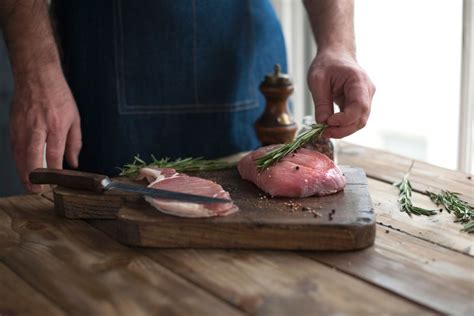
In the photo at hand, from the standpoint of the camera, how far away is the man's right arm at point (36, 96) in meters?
1.62

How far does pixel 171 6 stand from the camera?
73.5 inches

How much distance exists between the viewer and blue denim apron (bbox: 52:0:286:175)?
1.87m

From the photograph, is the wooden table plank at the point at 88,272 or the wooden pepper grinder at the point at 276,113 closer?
the wooden table plank at the point at 88,272

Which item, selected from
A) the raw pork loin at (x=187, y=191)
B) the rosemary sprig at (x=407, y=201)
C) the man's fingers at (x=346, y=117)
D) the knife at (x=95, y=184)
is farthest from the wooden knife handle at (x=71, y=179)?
the rosemary sprig at (x=407, y=201)

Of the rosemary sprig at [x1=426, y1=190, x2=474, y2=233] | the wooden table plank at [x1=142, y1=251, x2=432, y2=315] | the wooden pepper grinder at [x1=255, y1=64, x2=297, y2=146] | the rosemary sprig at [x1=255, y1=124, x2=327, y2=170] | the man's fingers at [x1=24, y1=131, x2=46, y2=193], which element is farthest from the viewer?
the wooden pepper grinder at [x1=255, y1=64, x2=297, y2=146]

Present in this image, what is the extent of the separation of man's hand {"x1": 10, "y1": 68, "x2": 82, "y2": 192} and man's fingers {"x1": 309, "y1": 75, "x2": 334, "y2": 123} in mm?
568

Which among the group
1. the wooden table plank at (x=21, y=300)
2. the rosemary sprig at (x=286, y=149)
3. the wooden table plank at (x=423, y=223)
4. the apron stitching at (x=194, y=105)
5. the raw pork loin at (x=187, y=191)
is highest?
the apron stitching at (x=194, y=105)

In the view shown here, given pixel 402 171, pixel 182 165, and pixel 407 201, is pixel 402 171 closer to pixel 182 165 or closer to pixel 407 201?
pixel 407 201

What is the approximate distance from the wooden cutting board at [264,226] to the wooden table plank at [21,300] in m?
0.22

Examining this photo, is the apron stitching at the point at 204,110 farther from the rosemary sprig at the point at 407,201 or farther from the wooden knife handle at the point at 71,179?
the rosemary sprig at the point at 407,201

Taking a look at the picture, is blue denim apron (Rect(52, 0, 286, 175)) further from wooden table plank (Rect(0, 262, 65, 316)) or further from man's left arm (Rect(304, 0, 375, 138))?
wooden table plank (Rect(0, 262, 65, 316))

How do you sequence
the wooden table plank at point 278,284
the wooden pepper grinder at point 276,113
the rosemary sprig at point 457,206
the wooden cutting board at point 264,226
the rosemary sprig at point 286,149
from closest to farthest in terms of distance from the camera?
the wooden table plank at point 278,284, the wooden cutting board at point 264,226, the rosemary sprig at point 457,206, the rosemary sprig at point 286,149, the wooden pepper grinder at point 276,113

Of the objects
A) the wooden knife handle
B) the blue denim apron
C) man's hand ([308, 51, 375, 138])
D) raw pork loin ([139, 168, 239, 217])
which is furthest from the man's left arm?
the wooden knife handle

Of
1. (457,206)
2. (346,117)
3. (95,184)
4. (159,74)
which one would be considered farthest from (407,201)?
(159,74)
